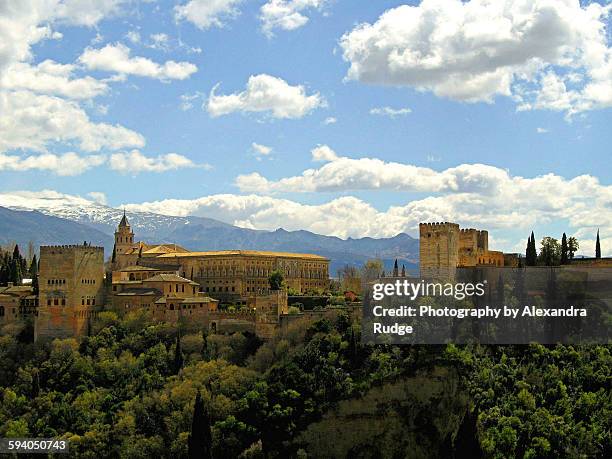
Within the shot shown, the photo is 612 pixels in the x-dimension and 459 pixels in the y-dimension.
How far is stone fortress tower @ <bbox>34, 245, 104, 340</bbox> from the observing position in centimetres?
5572

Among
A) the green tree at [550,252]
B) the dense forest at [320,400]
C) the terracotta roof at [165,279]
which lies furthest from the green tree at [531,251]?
the terracotta roof at [165,279]

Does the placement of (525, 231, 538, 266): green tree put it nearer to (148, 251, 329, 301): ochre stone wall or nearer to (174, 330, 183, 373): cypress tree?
(148, 251, 329, 301): ochre stone wall

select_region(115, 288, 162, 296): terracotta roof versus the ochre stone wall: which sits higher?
the ochre stone wall

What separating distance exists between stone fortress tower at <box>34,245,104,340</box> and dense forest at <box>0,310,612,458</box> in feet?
8.72

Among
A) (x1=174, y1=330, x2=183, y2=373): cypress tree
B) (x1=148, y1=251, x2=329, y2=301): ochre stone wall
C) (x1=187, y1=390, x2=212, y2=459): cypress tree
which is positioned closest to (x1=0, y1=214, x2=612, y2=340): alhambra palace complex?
(x1=148, y1=251, x2=329, y2=301): ochre stone wall

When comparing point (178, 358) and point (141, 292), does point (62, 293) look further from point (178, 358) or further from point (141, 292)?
point (178, 358)

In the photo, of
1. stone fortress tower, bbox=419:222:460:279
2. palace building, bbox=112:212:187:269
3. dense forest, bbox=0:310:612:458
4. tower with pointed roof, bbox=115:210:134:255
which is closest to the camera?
dense forest, bbox=0:310:612:458

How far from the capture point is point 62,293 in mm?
55969

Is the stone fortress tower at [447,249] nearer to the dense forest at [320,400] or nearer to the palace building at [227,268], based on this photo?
the dense forest at [320,400]

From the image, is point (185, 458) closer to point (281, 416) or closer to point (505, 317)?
point (281, 416)

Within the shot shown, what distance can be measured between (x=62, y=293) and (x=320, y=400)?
20294 mm

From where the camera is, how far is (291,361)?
4981 centimetres

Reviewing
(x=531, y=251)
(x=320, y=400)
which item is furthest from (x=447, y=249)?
(x=320, y=400)

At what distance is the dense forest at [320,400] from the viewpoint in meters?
42.3
